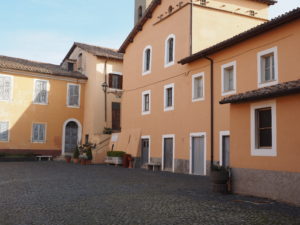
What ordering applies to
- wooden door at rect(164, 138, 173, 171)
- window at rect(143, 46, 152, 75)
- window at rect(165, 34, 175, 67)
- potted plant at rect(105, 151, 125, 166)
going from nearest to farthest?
1. wooden door at rect(164, 138, 173, 171)
2. window at rect(165, 34, 175, 67)
3. window at rect(143, 46, 152, 75)
4. potted plant at rect(105, 151, 125, 166)

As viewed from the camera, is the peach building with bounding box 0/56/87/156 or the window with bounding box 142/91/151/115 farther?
the peach building with bounding box 0/56/87/156

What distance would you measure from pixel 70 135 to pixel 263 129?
2197 centimetres

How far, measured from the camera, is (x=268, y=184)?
32.5 feet

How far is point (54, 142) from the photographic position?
29203 millimetres

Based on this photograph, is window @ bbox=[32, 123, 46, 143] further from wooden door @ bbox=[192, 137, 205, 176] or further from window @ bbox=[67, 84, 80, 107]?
wooden door @ bbox=[192, 137, 205, 176]

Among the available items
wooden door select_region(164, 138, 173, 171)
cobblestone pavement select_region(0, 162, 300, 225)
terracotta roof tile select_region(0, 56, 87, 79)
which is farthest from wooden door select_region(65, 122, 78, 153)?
cobblestone pavement select_region(0, 162, 300, 225)

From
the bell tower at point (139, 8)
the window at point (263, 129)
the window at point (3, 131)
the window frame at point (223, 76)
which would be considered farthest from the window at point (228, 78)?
the bell tower at point (139, 8)

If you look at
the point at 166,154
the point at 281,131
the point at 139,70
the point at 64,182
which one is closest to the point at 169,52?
the point at 139,70

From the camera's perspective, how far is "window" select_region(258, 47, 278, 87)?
1351cm

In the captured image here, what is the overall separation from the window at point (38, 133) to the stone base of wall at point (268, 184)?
67.3 feet

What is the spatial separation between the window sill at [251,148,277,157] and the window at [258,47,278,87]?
388cm

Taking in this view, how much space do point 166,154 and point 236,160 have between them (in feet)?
30.1

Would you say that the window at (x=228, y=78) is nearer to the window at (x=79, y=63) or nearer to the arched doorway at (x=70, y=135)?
the arched doorway at (x=70, y=135)

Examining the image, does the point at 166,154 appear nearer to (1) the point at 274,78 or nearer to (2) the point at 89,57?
(1) the point at 274,78
